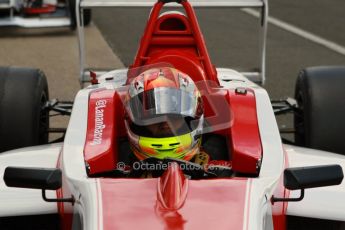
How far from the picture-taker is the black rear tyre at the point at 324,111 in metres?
5.77

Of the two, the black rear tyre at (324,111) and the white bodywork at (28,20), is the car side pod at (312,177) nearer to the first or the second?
the black rear tyre at (324,111)

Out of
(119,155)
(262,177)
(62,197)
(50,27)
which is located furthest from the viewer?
(50,27)

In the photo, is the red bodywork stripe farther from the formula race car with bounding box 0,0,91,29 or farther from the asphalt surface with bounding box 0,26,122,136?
the formula race car with bounding box 0,0,91,29

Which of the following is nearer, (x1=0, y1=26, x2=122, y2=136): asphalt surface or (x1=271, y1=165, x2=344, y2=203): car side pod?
(x1=271, y1=165, x2=344, y2=203): car side pod

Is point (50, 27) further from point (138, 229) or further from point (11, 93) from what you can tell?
point (138, 229)

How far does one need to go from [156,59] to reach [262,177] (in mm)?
1731

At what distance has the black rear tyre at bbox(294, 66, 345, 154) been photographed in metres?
5.77

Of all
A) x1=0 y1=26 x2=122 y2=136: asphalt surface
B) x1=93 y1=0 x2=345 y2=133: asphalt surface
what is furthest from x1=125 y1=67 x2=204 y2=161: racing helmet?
x1=0 y1=26 x2=122 y2=136: asphalt surface

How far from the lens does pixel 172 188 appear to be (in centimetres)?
395

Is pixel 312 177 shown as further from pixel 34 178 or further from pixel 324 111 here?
pixel 324 111

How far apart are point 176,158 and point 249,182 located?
0.45 m

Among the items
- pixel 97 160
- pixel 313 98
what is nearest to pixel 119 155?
pixel 97 160

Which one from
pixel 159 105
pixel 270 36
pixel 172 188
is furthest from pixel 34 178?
pixel 270 36

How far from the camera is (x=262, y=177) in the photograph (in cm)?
429
